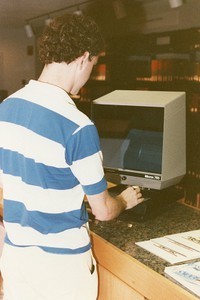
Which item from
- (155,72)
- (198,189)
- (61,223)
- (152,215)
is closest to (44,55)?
(61,223)

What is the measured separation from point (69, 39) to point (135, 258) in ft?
2.86

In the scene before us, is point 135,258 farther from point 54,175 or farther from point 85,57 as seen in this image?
point 85,57

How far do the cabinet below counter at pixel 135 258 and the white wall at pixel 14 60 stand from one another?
788cm

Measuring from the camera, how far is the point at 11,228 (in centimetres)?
164

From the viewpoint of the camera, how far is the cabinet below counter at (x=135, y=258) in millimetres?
1584

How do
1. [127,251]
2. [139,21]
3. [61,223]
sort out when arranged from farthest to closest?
[139,21] < [127,251] < [61,223]

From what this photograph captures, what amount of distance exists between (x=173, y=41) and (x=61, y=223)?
2.81 m

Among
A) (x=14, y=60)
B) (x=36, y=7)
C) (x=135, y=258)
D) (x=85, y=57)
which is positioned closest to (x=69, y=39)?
(x=85, y=57)

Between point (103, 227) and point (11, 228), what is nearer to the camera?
point (11, 228)

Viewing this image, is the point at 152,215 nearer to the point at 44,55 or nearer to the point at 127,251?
the point at 127,251

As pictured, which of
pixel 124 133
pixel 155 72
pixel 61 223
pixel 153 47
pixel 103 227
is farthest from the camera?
pixel 153 47

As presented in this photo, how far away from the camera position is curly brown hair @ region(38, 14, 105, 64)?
1.62 meters

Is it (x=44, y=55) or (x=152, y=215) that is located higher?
(x=44, y=55)

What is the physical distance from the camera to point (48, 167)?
1.51 m
